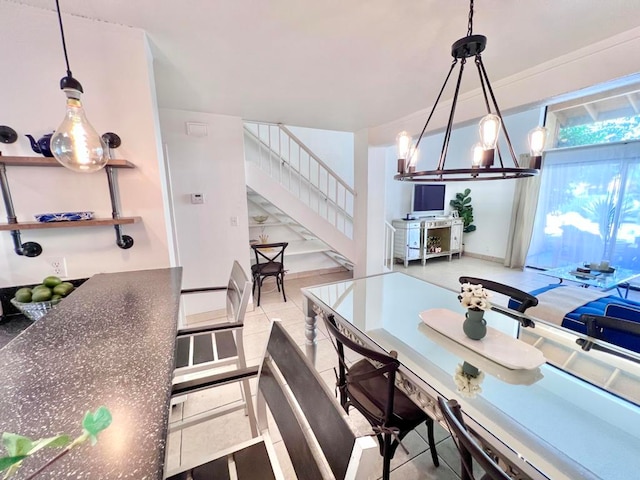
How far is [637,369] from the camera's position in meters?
1.10

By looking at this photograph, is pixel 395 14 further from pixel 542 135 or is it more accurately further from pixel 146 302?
pixel 146 302

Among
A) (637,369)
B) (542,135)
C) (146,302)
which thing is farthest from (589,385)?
(146,302)

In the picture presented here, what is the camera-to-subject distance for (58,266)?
4.80ft

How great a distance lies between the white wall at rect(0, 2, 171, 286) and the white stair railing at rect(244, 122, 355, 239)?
2.35 meters

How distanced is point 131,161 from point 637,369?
2733 millimetres

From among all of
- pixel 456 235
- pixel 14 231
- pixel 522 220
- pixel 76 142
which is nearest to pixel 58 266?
pixel 14 231

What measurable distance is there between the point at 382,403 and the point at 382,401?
0.02 metres

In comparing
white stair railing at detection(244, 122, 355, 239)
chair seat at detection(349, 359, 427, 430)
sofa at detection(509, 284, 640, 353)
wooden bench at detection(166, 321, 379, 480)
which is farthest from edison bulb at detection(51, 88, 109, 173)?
sofa at detection(509, 284, 640, 353)

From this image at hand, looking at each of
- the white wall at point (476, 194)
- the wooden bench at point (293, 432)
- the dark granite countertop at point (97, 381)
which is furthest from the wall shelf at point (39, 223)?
the white wall at point (476, 194)

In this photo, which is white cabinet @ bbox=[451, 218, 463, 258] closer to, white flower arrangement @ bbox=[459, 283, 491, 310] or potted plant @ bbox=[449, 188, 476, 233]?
potted plant @ bbox=[449, 188, 476, 233]

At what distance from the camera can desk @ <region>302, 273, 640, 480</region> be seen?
2.32ft

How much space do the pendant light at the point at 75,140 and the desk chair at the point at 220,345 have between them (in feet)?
2.58

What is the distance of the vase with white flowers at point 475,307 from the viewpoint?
1.16 meters

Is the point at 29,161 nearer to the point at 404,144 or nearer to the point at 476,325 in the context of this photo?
the point at 404,144
